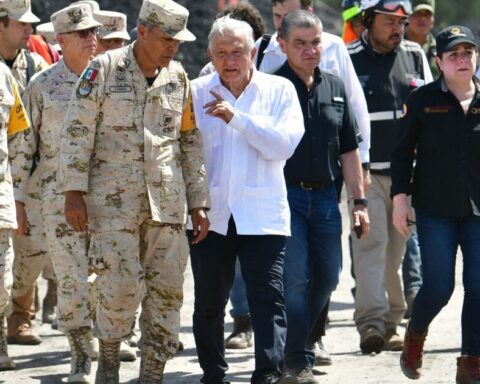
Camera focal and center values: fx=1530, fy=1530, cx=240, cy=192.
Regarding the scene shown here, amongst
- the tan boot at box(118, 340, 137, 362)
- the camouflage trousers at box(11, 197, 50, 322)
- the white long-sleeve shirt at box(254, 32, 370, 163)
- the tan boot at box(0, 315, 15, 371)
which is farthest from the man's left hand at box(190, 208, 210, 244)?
the camouflage trousers at box(11, 197, 50, 322)

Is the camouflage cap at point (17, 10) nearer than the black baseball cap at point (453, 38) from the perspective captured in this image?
No

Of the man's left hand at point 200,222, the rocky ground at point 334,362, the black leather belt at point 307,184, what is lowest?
the rocky ground at point 334,362

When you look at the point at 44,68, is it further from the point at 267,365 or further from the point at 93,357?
the point at 267,365

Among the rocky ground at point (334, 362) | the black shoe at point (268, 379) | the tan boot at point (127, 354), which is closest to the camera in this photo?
the black shoe at point (268, 379)

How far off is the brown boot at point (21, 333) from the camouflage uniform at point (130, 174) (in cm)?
244

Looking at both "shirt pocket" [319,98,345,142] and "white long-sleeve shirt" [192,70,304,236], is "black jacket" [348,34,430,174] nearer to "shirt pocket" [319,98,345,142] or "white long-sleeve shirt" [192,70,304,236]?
"shirt pocket" [319,98,345,142]

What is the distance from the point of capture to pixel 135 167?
8.17 m

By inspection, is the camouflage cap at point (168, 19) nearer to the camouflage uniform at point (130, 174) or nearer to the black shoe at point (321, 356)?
the camouflage uniform at point (130, 174)

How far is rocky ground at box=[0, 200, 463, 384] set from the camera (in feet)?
30.4

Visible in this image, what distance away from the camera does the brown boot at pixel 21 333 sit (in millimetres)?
10711

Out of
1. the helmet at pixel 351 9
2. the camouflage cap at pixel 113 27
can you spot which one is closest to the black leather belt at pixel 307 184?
the camouflage cap at pixel 113 27

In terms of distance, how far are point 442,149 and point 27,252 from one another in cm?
320

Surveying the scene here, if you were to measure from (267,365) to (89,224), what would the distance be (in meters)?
1.24

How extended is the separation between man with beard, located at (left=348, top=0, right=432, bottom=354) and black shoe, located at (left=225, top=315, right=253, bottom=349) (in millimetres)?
807
